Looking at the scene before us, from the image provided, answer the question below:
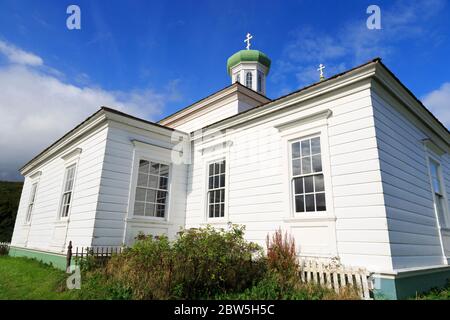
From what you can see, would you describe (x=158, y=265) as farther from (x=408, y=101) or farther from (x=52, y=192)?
(x=52, y=192)

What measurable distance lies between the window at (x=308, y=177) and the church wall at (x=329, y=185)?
23 centimetres

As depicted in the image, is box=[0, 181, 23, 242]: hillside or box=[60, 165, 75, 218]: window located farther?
box=[0, 181, 23, 242]: hillside

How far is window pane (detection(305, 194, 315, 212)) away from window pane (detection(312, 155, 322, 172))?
27.1 inches

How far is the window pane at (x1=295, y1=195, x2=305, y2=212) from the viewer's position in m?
7.39

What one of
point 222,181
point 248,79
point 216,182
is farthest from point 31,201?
point 248,79

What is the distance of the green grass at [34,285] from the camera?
20.1 ft

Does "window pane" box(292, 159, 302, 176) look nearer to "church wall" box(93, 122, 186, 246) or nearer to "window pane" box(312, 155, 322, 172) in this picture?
"window pane" box(312, 155, 322, 172)

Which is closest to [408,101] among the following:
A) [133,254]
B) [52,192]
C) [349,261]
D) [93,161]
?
[349,261]

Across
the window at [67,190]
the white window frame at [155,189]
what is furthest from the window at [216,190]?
the window at [67,190]

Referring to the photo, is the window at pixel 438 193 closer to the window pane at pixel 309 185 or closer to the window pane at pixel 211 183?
the window pane at pixel 309 185

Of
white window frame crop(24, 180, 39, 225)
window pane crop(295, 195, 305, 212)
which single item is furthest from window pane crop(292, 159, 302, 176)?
white window frame crop(24, 180, 39, 225)

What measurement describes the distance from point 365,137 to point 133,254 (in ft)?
19.9

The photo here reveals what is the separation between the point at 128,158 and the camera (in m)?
9.61
